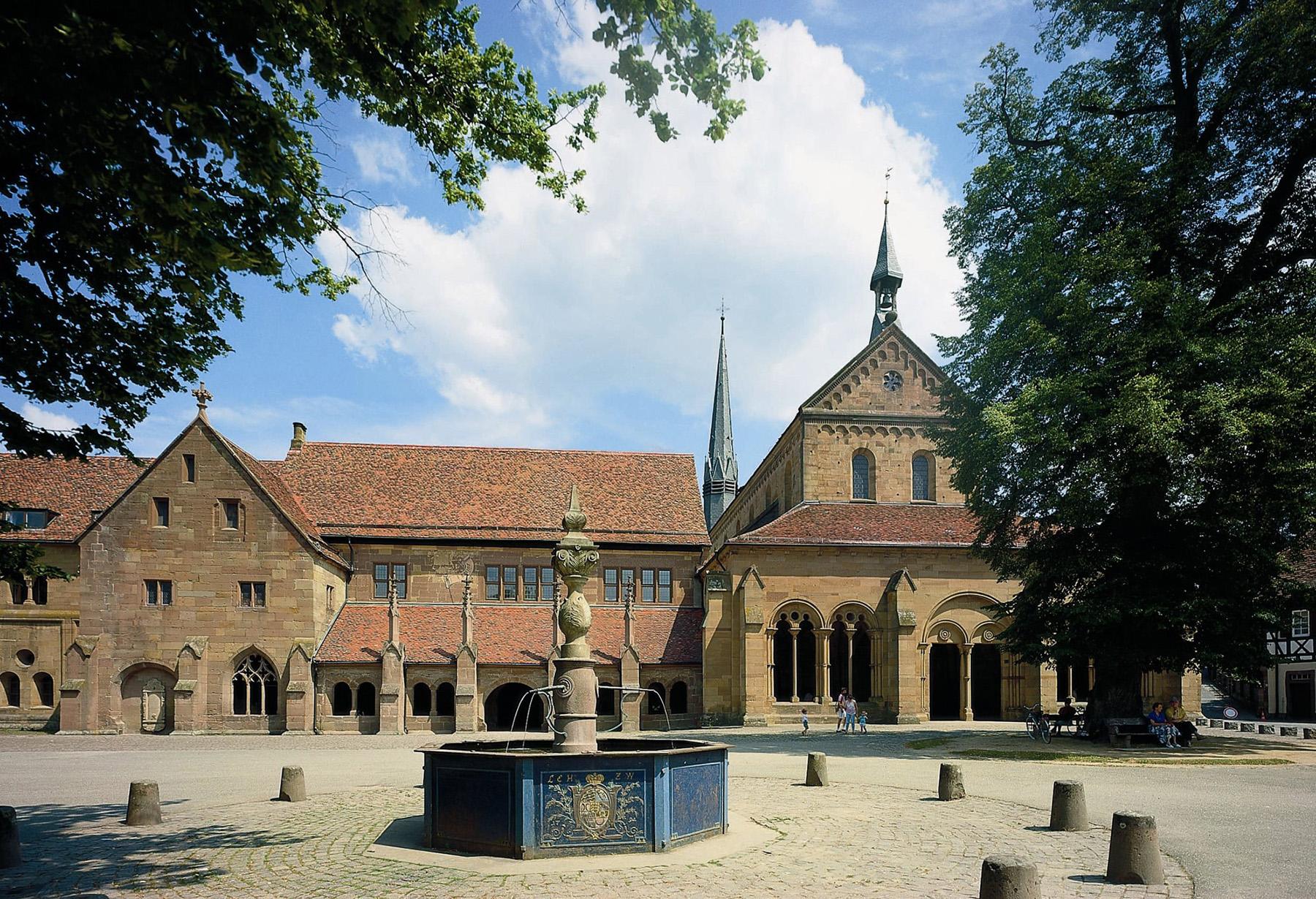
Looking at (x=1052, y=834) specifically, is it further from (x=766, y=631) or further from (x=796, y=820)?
(x=766, y=631)

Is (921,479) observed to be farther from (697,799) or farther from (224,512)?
(697,799)

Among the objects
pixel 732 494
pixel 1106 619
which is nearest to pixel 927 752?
pixel 1106 619

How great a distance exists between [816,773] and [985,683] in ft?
87.9

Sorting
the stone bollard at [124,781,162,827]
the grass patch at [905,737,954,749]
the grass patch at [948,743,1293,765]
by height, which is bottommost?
the grass patch at [905,737,954,749]

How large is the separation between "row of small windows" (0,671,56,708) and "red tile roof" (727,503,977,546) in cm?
3145

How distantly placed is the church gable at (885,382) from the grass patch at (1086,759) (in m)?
20.1

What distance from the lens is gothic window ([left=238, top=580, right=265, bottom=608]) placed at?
36.2m

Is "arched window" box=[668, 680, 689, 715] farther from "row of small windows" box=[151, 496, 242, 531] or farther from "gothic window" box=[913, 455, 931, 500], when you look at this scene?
"row of small windows" box=[151, 496, 242, 531]

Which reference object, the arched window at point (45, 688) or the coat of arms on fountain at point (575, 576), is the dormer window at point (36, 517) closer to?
the arched window at point (45, 688)

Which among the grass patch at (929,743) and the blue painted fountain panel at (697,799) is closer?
the blue painted fountain panel at (697,799)

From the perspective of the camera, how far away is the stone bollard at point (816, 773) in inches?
663

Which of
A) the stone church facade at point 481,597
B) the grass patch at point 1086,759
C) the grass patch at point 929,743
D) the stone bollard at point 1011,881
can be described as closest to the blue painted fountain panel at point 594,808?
the stone bollard at point 1011,881

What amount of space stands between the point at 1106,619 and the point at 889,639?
13.6 meters

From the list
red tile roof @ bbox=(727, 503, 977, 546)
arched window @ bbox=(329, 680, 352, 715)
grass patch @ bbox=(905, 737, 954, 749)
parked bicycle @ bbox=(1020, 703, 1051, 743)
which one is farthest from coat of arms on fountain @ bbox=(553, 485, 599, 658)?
arched window @ bbox=(329, 680, 352, 715)
